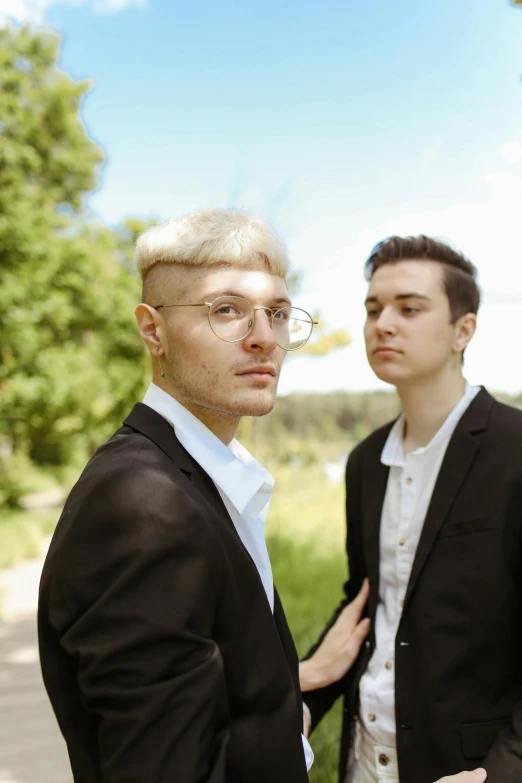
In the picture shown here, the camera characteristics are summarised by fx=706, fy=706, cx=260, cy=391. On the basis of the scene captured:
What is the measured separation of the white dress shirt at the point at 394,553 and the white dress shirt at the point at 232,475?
0.64 metres

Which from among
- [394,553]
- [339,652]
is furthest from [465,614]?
[339,652]

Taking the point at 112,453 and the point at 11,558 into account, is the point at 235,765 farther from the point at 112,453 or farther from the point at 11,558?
the point at 11,558

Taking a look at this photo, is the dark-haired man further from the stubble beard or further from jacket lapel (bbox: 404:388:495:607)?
the stubble beard

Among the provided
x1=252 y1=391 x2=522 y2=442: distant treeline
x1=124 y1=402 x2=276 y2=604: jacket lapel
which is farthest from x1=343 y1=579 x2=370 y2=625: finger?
x1=252 y1=391 x2=522 y2=442: distant treeline

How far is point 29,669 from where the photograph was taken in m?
5.80

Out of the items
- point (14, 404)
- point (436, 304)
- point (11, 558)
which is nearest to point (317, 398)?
point (14, 404)

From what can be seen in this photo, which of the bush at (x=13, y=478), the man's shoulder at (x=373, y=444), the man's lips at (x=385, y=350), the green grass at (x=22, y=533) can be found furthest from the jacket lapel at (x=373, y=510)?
the bush at (x=13, y=478)

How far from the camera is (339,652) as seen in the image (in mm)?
2221

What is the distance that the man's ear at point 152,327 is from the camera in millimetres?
1571

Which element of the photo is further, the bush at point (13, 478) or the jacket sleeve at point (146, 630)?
the bush at point (13, 478)

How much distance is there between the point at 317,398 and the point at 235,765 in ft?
79.0

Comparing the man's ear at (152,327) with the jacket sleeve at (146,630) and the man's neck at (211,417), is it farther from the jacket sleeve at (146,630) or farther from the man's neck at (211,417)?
the jacket sleeve at (146,630)

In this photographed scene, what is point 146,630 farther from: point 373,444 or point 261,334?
point 373,444

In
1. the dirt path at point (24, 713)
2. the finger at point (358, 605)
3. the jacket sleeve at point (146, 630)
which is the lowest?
the dirt path at point (24, 713)
